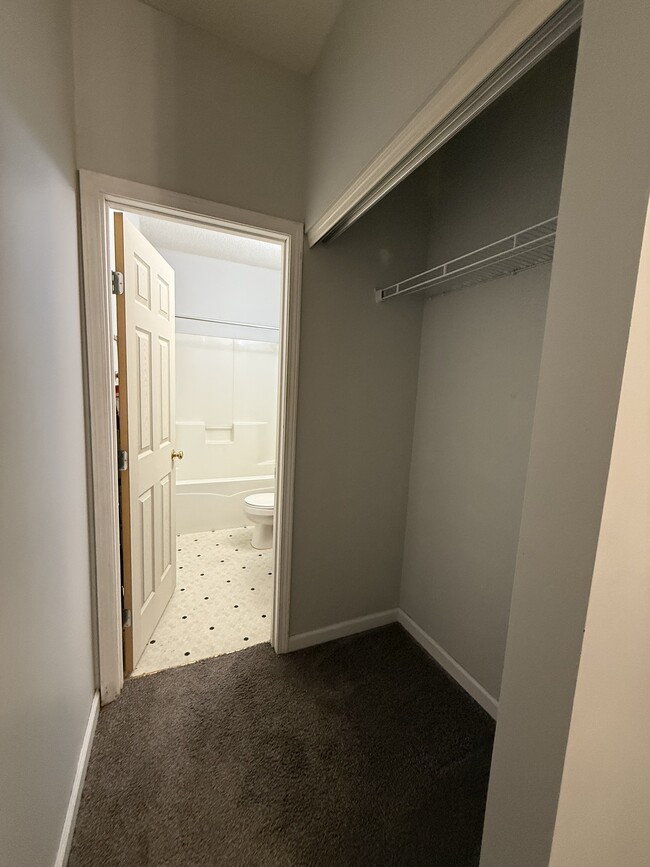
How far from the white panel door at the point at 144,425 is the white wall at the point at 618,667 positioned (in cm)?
166

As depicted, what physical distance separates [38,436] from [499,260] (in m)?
1.49

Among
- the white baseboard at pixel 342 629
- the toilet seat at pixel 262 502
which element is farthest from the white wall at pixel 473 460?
the toilet seat at pixel 262 502

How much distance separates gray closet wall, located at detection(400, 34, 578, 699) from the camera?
135 cm

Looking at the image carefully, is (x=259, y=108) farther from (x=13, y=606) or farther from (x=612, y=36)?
(x=13, y=606)

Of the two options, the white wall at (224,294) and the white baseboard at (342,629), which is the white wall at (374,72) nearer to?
the white wall at (224,294)

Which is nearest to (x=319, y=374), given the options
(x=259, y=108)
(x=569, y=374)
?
(x=259, y=108)

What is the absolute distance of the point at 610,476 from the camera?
537mm

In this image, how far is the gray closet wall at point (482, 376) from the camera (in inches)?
53.2

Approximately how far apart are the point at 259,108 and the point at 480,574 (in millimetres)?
2207

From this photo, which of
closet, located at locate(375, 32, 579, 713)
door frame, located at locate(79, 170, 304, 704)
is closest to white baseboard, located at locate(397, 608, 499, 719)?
closet, located at locate(375, 32, 579, 713)

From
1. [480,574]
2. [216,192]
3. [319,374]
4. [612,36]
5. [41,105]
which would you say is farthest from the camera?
[319,374]

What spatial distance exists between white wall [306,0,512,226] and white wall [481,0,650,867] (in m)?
0.32

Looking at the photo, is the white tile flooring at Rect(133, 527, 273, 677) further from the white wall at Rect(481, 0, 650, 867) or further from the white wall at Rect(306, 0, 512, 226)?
the white wall at Rect(306, 0, 512, 226)

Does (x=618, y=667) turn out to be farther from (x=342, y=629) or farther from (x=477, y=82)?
(x=342, y=629)
